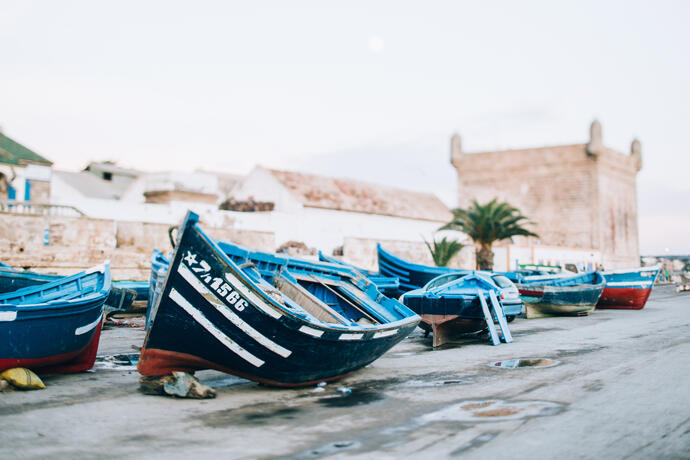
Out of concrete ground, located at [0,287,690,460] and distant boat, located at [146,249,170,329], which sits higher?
distant boat, located at [146,249,170,329]

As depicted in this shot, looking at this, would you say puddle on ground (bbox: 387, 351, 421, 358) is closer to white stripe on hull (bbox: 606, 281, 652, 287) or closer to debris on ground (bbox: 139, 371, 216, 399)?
debris on ground (bbox: 139, 371, 216, 399)

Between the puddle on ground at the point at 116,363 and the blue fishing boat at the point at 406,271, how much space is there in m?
10.1

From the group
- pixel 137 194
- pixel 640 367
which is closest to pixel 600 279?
pixel 640 367

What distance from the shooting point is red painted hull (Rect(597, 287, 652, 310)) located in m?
20.8

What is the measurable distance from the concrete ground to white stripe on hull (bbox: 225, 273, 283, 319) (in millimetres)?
1029

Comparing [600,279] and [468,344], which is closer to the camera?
[468,344]

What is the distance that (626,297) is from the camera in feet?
68.5

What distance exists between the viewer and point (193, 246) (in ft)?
20.8

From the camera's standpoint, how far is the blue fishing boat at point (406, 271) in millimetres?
17886

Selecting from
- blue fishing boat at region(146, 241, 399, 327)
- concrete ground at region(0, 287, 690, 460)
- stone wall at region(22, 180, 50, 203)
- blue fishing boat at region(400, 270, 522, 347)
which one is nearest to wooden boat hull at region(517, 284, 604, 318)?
blue fishing boat at region(400, 270, 522, 347)

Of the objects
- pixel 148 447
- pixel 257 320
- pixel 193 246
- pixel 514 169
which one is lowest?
pixel 148 447

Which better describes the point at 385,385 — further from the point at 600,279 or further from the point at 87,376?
the point at 600,279

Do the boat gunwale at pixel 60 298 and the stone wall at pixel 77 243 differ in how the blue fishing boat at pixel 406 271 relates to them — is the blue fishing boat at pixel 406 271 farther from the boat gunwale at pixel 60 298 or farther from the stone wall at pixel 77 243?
the boat gunwale at pixel 60 298

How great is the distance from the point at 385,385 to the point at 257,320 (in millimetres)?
2119
